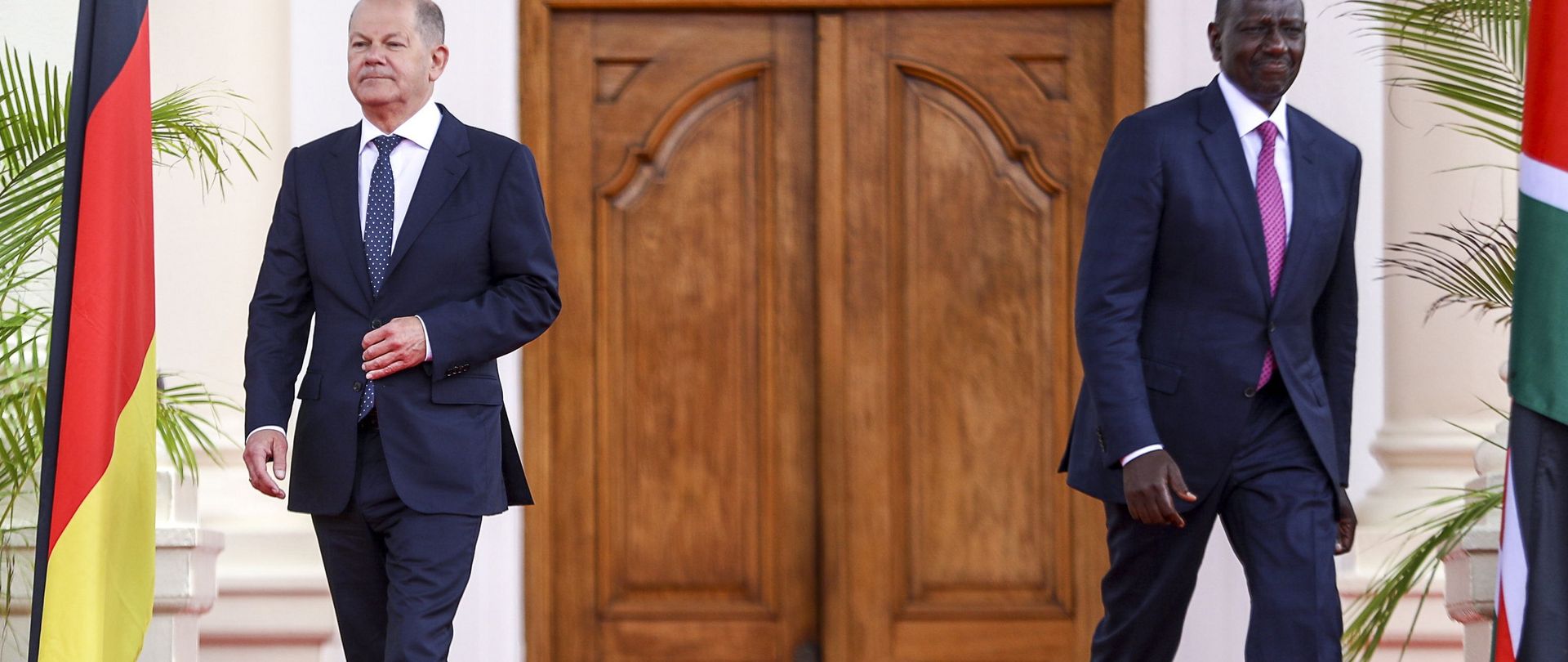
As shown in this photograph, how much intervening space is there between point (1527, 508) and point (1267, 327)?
749 millimetres

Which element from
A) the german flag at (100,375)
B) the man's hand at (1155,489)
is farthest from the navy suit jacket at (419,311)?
the man's hand at (1155,489)

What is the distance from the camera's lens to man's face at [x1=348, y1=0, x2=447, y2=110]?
344 cm

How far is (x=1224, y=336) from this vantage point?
11.3 ft

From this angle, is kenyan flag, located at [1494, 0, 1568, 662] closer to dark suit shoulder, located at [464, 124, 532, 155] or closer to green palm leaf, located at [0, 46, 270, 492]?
dark suit shoulder, located at [464, 124, 532, 155]

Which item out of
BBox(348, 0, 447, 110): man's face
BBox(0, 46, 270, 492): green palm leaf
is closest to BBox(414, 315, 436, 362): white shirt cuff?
BBox(348, 0, 447, 110): man's face

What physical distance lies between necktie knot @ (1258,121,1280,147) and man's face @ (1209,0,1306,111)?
0.13ft

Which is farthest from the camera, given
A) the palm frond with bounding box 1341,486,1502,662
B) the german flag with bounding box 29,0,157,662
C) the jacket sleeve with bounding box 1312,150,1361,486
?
the palm frond with bounding box 1341,486,1502,662

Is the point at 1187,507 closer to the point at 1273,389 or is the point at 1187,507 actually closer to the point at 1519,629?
the point at 1273,389

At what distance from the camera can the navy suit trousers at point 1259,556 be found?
330 cm

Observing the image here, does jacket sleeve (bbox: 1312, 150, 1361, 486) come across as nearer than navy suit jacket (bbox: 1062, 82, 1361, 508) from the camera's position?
No

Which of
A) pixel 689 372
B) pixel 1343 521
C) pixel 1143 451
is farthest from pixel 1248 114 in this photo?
pixel 689 372

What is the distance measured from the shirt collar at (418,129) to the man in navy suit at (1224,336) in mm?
1329

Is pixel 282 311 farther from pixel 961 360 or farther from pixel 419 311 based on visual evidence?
pixel 961 360

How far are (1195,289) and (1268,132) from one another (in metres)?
0.35
